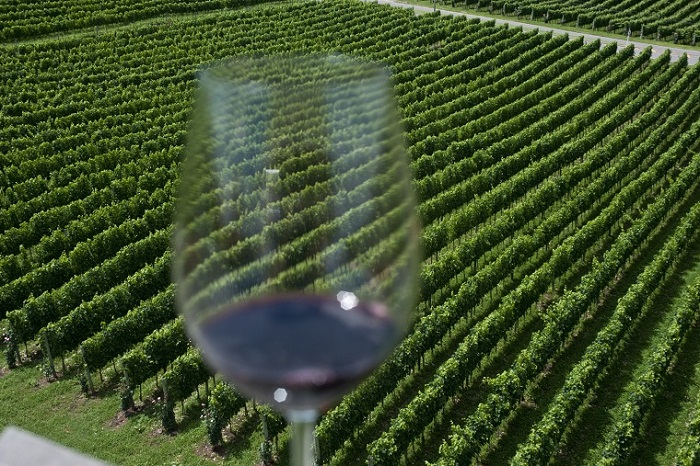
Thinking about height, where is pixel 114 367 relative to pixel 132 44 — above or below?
below

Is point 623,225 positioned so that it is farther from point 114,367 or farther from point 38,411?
point 38,411

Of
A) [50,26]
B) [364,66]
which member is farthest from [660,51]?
[364,66]

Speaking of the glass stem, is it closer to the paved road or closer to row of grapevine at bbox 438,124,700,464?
row of grapevine at bbox 438,124,700,464

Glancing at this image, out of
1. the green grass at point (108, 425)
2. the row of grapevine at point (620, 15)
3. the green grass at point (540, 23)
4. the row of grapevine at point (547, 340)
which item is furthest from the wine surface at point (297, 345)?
the row of grapevine at point (620, 15)

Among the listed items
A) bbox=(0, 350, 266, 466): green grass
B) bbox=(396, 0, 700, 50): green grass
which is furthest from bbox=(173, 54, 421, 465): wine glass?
bbox=(396, 0, 700, 50): green grass

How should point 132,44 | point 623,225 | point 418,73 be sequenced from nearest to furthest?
point 623,225 < point 418,73 < point 132,44

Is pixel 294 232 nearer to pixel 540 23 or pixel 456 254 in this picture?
pixel 456 254

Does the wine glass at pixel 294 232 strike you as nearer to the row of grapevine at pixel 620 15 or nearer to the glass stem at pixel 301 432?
the glass stem at pixel 301 432
